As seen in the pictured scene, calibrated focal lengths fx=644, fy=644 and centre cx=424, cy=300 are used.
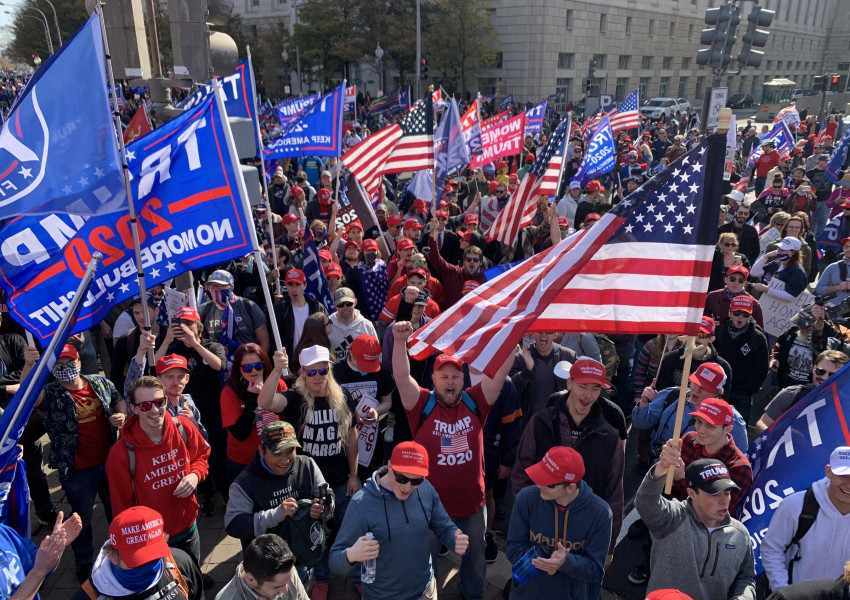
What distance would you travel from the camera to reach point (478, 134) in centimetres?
1239

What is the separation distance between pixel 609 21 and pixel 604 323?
179ft

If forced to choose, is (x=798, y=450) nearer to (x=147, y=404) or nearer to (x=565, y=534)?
(x=565, y=534)

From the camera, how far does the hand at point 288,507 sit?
3.74m

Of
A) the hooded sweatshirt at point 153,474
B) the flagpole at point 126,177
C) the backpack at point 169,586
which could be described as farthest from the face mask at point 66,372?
the backpack at point 169,586

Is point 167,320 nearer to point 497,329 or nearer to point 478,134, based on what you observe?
point 497,329

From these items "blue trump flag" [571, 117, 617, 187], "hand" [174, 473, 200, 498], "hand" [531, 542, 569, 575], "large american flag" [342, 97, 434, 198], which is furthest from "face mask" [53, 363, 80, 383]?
"blue trump flag" [571, 117, 617, 187]

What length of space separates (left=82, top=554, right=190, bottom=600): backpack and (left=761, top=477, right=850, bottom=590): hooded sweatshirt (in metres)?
2.98

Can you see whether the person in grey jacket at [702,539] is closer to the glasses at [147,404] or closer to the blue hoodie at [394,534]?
the blue hoodie at [394,534]

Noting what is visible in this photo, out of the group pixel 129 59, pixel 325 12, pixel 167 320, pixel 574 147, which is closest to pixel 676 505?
pixel 167 320

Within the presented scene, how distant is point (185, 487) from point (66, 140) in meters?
2.29

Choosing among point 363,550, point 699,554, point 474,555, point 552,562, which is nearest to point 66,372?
point 363,550

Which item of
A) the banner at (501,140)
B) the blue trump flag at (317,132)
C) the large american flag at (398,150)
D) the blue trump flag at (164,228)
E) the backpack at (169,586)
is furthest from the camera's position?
the banner at (501,140)

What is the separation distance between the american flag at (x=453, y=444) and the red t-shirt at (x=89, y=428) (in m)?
2.52

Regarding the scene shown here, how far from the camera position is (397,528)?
3.55 metres
